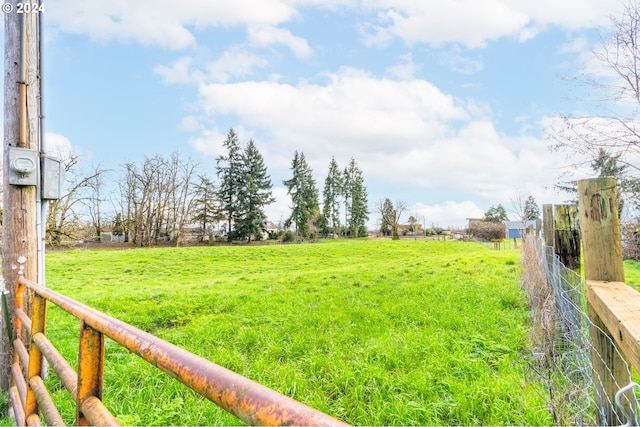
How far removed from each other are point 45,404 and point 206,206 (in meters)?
34.7

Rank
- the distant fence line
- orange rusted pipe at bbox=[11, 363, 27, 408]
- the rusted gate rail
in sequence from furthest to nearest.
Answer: orange rusted pipe at bbox=[11, 363, 27, 408], the distant fence line, the rusted gate rail

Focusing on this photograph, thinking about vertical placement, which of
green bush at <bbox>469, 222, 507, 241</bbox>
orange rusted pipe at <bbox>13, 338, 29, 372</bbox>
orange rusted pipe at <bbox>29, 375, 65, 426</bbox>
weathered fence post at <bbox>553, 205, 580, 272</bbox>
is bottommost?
green bush at <bbox>469, 222, 507, 241</bbox>

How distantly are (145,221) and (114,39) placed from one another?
86.6ft

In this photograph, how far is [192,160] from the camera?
32.1 meters

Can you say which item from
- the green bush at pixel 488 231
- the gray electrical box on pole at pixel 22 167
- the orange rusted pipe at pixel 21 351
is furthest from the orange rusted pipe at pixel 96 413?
the green bush at pixel 488 231

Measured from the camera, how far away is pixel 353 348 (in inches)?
151

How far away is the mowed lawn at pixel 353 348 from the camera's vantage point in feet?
8.85

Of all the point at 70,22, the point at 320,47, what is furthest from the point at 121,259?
the point at 70,22

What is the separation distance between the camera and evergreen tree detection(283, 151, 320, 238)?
41.1 meters

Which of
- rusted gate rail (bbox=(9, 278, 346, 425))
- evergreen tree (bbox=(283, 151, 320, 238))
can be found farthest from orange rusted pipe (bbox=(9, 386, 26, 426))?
evergreen tree (bbox=(283, 151, 320, 238))

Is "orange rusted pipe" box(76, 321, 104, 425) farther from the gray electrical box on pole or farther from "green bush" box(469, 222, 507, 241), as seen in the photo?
"green bush" box(469, 222, 507, 241)

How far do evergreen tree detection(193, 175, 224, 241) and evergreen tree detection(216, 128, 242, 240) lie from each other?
2.87ft

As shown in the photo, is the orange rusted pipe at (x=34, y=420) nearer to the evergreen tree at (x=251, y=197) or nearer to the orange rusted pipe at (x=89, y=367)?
the orange rusted pipe at (x=89, y=367)

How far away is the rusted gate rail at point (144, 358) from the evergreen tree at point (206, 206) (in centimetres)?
3269
